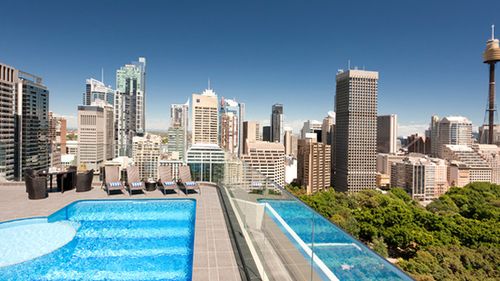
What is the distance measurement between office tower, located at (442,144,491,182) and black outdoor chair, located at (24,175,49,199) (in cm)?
10128

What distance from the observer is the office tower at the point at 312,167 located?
71188mm

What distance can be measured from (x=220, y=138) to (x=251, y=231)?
94.1 m

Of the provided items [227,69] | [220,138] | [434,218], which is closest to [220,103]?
[220,138]

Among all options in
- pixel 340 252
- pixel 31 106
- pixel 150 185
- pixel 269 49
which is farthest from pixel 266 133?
pixel 340 252

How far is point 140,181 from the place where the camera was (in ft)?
26.0

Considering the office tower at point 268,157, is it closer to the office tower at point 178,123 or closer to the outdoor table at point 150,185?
the office tower at point 178,123

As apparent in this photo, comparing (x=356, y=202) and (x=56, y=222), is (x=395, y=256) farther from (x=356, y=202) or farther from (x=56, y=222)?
(x=56, y=222)

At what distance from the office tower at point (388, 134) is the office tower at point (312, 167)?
192 ft

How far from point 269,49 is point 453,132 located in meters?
102

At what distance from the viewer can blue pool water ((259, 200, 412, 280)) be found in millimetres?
1294

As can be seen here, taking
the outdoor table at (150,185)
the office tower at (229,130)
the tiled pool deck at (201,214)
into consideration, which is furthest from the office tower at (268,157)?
the tiled pool deck at (201,214)

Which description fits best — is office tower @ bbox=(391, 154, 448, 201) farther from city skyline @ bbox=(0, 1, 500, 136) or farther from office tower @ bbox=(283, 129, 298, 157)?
office tower @ bbox=(283, 129, 298, 157)

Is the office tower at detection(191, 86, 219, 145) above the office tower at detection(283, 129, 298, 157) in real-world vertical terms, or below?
above

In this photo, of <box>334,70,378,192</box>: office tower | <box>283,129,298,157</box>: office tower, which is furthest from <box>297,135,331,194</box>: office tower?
<box>283,129,298,157</box>: office tower
